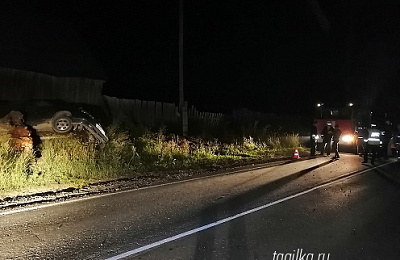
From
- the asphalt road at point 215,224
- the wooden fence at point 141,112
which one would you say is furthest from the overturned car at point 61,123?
the wooden fence at point 141,112

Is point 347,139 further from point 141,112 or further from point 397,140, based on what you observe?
point 141,112

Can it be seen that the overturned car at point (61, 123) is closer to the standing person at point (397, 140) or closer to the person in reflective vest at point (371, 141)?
the person in reflective vest at point (371, 141)

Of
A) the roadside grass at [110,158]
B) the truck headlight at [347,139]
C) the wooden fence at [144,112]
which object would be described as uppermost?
the wooden fence at [144,112]

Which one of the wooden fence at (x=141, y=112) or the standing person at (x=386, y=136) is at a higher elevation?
the wooden fence at (x=141, y=112)

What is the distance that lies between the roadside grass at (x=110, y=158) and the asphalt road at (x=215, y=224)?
234cm

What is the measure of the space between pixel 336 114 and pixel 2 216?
71.3 feet

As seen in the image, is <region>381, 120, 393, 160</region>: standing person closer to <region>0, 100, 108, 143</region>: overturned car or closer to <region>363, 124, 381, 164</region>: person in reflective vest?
<region>363, 124, 381, 164</region>: person in reflective vest

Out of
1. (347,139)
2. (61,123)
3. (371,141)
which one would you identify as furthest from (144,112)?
(347,139)

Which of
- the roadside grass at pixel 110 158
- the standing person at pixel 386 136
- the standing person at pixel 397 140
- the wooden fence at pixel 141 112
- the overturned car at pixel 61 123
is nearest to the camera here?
the roadside grass at pixel 110 158

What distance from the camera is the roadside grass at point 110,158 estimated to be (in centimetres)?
1051

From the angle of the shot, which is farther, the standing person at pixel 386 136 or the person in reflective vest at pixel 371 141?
the standing person at pixel 386 136

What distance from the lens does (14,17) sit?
22750 millimetres

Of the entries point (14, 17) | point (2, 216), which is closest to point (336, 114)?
point (14, 17)

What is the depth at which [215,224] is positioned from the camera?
6.83 m
